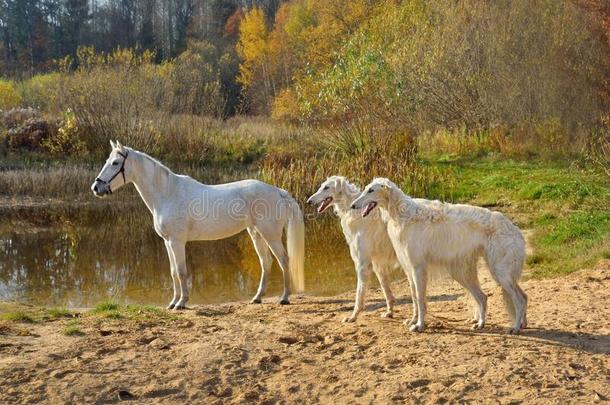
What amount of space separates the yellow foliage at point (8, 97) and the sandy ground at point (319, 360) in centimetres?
2967

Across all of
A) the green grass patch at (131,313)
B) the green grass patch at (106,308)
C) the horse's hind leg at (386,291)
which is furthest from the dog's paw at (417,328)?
the green grass patch at (106,308)

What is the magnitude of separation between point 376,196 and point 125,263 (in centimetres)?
750

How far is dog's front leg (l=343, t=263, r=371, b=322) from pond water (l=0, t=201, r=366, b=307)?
2593mm

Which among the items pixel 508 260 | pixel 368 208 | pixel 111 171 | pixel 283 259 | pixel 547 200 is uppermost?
pixel 111 171

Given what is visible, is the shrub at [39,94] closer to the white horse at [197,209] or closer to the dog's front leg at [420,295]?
the white horse at [197,209]

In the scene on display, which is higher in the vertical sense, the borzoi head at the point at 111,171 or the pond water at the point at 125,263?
the borzoi head at the point at 111,171

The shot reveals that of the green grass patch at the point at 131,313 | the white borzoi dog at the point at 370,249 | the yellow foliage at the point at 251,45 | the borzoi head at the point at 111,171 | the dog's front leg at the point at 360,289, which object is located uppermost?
the yellow foliage at the point at 251,45

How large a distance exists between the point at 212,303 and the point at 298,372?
4487mm

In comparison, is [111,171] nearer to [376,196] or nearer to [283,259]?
[283,259]

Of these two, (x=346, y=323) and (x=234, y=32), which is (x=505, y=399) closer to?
(x=346, y=323)

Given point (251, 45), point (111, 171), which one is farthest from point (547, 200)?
point (251, 45)

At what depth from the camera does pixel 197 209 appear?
32.9 ft

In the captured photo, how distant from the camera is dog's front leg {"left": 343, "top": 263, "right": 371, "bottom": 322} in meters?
8.32

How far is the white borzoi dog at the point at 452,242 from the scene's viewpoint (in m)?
7.28
